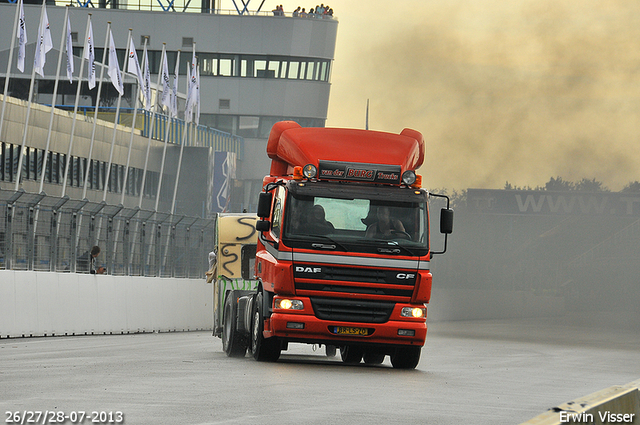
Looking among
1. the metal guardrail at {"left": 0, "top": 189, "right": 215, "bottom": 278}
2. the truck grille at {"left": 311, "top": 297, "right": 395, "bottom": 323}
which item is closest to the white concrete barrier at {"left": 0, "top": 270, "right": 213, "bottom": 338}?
the metal guardrail at {"left": 0, "top": 189, "right": 215, "bottom": 278}

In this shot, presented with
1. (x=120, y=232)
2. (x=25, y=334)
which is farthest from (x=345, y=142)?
(x=120, y=232)

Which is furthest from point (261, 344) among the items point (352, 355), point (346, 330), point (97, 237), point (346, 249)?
point (97, 237)

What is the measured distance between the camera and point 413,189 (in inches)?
650

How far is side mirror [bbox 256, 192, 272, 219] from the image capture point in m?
16.3

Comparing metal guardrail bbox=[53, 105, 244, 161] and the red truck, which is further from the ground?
metal guardrail bbox=[53, 105, 244, 161]

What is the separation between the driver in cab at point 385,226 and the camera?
1603 cm

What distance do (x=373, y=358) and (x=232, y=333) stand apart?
230cm

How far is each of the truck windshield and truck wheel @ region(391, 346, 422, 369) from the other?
1.65 meters

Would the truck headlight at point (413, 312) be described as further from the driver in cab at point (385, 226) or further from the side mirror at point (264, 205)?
the side mirror at point (264, 205)

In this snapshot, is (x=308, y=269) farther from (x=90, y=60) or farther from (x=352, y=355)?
(x=90, y=60)

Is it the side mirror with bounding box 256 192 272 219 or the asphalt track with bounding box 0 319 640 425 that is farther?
the side mirror with bounding box 256 192 272 219

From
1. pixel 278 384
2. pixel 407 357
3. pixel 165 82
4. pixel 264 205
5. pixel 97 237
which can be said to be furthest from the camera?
pixel 165 82

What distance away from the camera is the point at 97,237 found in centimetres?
2653

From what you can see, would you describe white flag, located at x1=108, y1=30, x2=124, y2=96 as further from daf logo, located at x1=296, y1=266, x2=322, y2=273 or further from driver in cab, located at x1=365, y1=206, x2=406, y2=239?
daf logo, located at x1=296, y1=266, x2=322, y2=273
